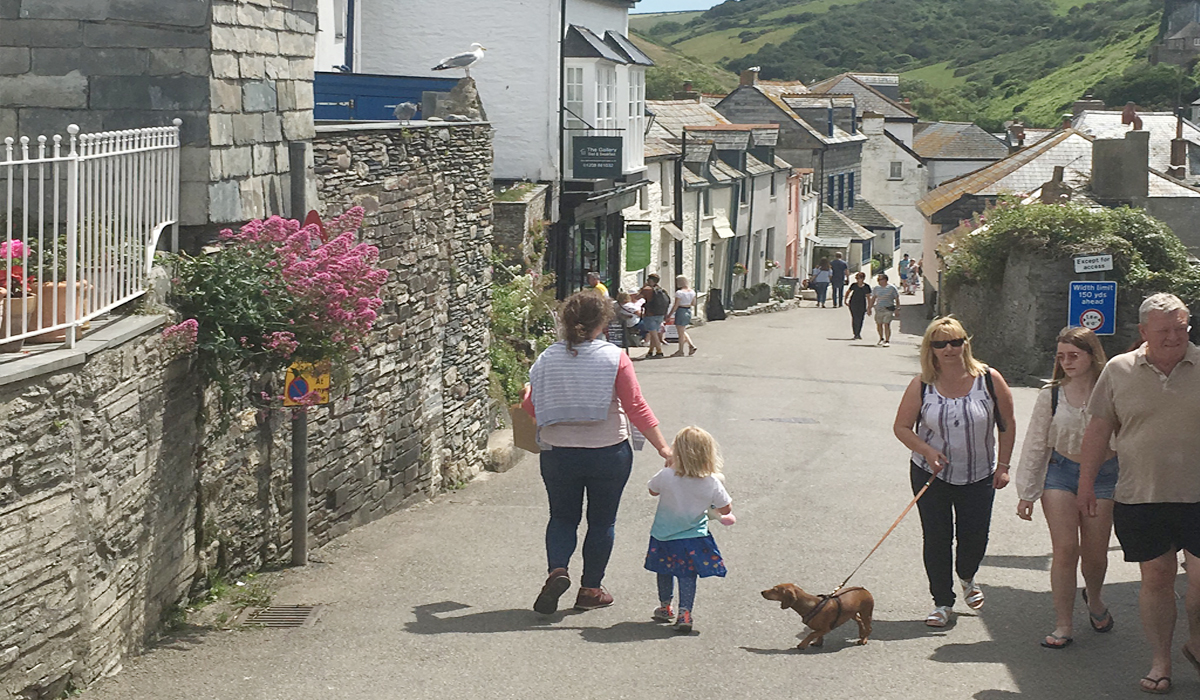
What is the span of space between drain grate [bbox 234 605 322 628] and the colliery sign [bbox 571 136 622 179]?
59.7 ft

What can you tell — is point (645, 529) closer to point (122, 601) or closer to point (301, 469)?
point (301, 469)

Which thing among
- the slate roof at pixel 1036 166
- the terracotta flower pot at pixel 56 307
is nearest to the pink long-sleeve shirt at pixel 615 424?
the terracotta flower pot at pixel 56 307

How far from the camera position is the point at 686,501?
6.93 m

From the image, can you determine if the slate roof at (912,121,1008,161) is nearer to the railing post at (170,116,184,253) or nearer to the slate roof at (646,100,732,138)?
the slate roof at (646,100,732,138)

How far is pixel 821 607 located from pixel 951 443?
106 centimetres

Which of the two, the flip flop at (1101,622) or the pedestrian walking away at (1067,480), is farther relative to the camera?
the flip flop at (1101,622)

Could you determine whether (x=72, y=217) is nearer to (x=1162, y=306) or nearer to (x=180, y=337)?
(x=180, y=337)

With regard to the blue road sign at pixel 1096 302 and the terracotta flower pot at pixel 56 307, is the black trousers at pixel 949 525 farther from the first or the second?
the blue road sign at pixel 1096 302

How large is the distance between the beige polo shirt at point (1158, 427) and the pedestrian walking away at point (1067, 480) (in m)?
0.63

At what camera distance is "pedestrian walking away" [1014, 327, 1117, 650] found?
666 centimetres

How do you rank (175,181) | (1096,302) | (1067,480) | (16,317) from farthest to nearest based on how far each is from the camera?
(1096,302) → (175,181) → (1067,480) → (16,317)

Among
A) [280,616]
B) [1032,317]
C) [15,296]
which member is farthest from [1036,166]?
[15,296]

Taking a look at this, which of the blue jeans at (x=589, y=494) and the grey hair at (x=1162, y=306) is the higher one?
the grey hair at (x=1162, y=306)

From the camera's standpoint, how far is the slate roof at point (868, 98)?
76250mm
